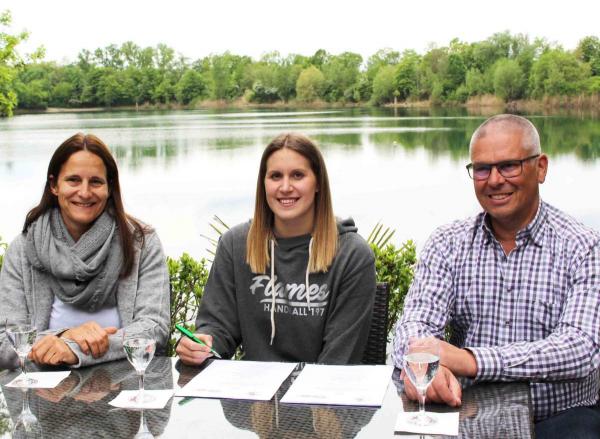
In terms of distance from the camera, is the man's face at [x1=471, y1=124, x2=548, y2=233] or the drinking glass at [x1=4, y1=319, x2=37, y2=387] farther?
the man's face at [x1=471, y1=124, x2=548, y2=233]

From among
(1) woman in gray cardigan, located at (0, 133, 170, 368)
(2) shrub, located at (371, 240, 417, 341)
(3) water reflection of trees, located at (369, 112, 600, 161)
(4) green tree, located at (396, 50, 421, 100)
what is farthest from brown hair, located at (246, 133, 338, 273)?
(4) green tree, located at (396, 50, 421, 100)

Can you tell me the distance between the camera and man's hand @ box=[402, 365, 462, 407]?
204cm

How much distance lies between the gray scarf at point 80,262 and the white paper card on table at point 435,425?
1.50 m

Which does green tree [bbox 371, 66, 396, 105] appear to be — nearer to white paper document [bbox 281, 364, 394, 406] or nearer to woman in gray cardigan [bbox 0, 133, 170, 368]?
woman in gray cardigan [bbox 0, 133, 170, 368]

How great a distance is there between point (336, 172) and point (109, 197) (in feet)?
97.6

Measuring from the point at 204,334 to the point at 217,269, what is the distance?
0.32 metres

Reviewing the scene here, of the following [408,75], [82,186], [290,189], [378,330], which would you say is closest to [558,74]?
[408,75]

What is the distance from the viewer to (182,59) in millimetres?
71438

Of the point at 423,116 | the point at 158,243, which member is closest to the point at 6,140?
the point at 423,116

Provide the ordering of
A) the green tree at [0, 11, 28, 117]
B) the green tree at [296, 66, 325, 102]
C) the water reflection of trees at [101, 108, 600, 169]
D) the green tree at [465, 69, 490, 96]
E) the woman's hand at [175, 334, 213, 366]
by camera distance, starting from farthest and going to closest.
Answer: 1. the green tree at [296, 66, 325, 102]
2. the green tree at [465, 69, 490, 96]
3. the water reflection of trees at [101, 108, 600, 169]
4. the green tree at [0, 11, 28, 117]
5. the woman's hand at [175, 334, 213, 366]

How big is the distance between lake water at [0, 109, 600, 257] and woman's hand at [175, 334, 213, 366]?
30.6 ft

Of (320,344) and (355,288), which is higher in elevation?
(355,288)

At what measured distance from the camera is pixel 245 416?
6.68 ft

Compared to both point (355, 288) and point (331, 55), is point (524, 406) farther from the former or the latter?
point (331, 55)
